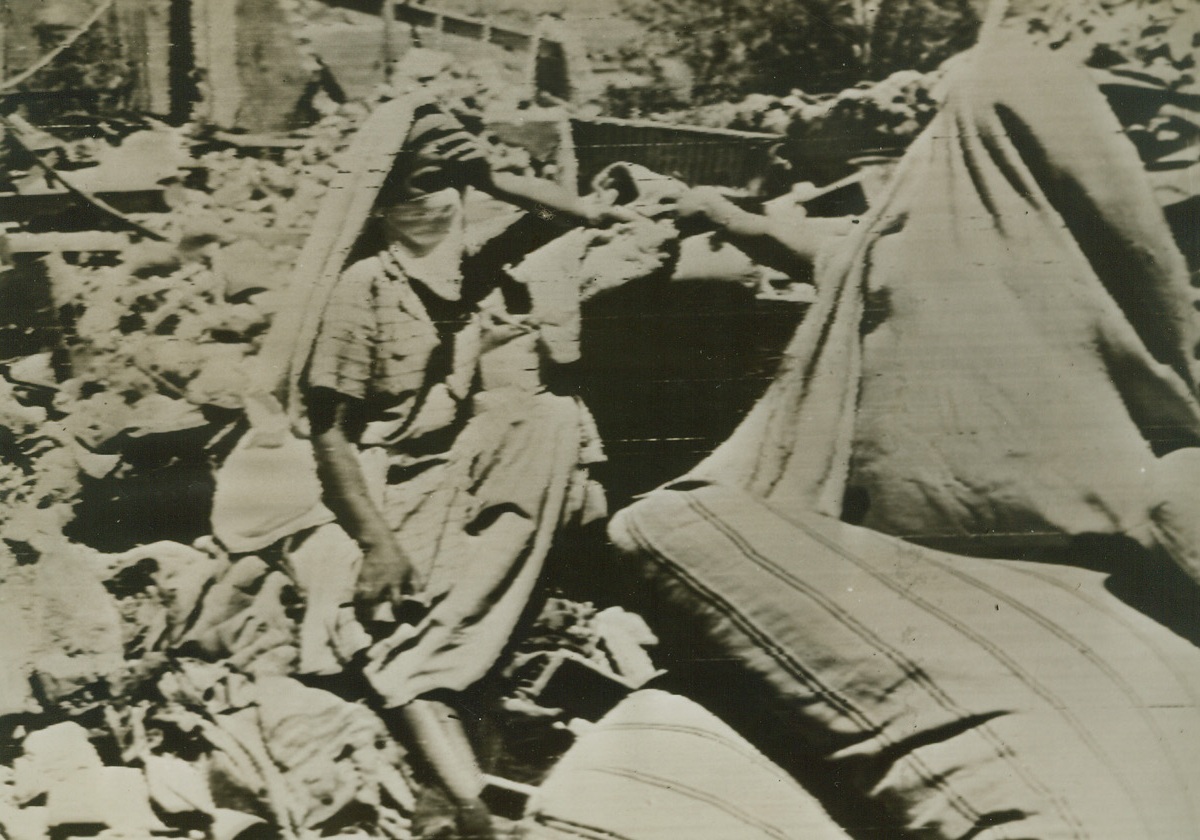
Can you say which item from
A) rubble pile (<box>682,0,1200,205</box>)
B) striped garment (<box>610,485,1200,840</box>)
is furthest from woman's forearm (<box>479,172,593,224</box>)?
striped garment (<box>610,485,1200,840</box>)

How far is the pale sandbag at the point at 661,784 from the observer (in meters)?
1.82

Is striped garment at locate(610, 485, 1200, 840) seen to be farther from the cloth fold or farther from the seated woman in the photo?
the seated woman

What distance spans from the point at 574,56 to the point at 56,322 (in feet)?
4.22

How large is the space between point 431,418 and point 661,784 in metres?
0.90

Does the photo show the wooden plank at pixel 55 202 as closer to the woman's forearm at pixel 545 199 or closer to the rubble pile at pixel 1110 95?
the woman's forearm at pixel 545 199

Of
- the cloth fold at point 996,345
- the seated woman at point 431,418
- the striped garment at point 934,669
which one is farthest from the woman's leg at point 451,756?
the cloth fold at point 996,345

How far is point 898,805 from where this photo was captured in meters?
1.78

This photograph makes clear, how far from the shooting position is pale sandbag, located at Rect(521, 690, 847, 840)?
1824 millimetres

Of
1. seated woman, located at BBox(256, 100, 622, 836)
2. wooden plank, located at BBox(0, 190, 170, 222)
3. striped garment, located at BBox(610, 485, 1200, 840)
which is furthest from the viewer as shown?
wooden plank, located at BBox(0, 190, 170, 222)

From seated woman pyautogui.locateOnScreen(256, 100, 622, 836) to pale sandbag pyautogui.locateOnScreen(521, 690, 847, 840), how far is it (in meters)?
0.19

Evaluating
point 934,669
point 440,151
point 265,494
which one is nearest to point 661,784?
point 934,669

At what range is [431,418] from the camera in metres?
1.93

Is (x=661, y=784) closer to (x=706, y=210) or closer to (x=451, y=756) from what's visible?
(x=451, y=756)

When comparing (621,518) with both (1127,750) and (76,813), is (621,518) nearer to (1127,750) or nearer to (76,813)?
(1127,750)
